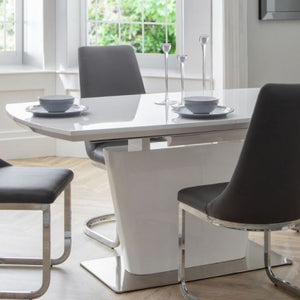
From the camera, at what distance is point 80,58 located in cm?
397

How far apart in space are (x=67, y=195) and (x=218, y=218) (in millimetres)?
858

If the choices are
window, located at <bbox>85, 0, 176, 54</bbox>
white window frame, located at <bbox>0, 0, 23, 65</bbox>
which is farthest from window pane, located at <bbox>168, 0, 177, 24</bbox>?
white window frame, located at <bbox>0, 0, 23, 65</bbox>

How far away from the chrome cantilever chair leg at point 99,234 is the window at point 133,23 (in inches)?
79.6

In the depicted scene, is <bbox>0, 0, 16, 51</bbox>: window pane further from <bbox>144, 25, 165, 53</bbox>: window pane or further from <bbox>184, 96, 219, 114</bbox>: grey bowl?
<bbox>184, 96, 219, 114</bbox>: grey bowl

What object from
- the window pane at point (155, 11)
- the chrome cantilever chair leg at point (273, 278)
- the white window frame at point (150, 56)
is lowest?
the chrome cantilever chair leg at point (273, 278)

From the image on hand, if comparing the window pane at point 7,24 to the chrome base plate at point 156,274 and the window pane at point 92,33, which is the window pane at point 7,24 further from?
the chrome base plate at point 156,274

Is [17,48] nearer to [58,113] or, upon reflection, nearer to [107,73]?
[107,73]

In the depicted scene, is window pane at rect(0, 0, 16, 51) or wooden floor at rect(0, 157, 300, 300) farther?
window pane at rect(0, 0, 16, 51)

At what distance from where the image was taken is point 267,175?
2.42m

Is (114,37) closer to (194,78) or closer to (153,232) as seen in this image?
(194,78)

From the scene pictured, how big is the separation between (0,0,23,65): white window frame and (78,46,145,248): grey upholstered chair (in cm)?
193

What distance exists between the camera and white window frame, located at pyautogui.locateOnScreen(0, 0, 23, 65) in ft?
18.9

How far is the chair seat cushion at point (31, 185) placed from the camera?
2.67m

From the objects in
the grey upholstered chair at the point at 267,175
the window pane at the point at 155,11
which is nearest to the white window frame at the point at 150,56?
the window pane at the point at 155,11
